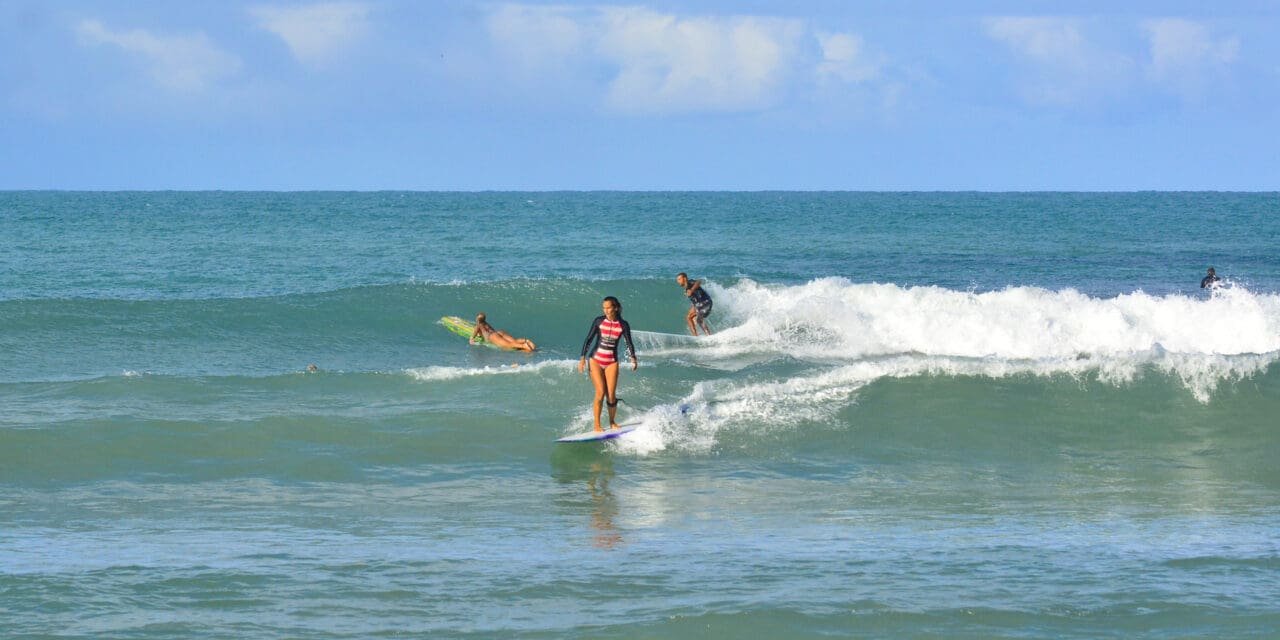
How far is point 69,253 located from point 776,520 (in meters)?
34.6

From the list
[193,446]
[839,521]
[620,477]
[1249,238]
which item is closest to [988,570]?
[839,521]

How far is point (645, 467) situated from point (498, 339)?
9.69m

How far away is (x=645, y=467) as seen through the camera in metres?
12.6

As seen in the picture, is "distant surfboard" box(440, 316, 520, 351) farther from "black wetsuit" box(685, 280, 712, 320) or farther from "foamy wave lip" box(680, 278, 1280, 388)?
"black wetsuit" box(685, 280, 712, 320)

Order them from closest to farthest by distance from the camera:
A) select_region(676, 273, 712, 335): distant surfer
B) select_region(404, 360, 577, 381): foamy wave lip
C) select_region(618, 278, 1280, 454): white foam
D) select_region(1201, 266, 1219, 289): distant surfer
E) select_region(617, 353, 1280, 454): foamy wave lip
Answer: select_region(617, 353, 1280, 454): foamy wave lip, select_region(618, 278, 1280, 454): white foam, select_region(404, 360, 577, 381): foamy wave lip, select_region(676, 273, 712, 335): distant surfer, select_region(1201, 266, 1219, 289): distant surfer

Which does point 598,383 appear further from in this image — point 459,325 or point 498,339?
point 459,325

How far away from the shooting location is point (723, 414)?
1434 cm

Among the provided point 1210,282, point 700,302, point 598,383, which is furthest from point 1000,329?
point 598,383

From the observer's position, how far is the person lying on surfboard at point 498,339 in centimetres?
2155

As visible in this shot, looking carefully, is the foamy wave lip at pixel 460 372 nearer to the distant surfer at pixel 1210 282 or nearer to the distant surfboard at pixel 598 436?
the distant surfboard at pixel 598 436

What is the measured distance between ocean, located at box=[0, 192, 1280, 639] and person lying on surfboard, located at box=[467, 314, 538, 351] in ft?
0.88

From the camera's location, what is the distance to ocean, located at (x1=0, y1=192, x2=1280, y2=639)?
7.90 metres

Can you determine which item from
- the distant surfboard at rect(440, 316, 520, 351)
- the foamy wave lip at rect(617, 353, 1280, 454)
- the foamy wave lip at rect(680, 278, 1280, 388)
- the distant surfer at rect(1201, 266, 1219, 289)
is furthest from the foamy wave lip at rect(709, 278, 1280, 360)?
the distant surfboard at rect(440, 316, 520, 351)

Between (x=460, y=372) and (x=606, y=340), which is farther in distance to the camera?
(x=460, y=372)
